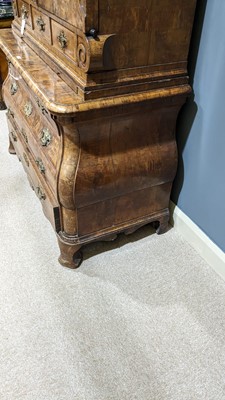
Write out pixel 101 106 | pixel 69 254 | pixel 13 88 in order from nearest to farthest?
1. pixel 101 106
2. pixel 69 254
3. pixel 13 88

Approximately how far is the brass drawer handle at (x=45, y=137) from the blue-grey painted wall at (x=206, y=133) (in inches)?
22.5

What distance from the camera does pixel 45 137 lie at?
1.34 meters

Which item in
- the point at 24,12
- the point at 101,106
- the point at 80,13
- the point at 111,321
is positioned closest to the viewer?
the point at 80,13

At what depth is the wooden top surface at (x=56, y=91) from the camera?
40.8 inches

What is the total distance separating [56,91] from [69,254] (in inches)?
27.1

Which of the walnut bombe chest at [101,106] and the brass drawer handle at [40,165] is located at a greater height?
the walnut bombe chest at [101,106]

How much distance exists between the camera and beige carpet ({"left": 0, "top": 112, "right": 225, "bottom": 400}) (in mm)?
1092

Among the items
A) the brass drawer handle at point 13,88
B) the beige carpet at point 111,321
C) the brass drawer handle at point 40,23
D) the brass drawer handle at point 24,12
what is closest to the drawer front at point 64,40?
the brass drawer handle at point 40,23

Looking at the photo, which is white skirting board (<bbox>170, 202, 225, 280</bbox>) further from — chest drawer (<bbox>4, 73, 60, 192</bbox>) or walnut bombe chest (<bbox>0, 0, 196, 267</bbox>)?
chest drawer (<bbox>4, 73, 60, 192</bbox>)

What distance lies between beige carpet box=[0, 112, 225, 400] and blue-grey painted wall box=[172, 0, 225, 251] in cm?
23

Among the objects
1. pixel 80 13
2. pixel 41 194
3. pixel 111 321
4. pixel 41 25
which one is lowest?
pixel 111 321

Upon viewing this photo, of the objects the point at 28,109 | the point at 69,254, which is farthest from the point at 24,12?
the point at 69,254

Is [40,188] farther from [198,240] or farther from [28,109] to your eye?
[198,240]

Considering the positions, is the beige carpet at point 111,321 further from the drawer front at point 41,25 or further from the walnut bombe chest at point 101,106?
the drawer front at point 41,25
